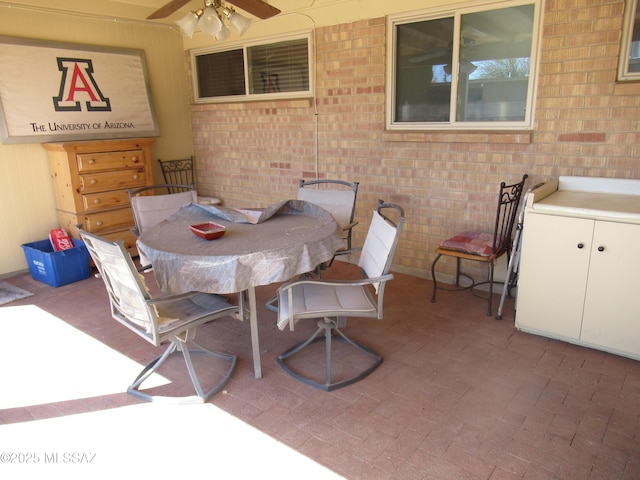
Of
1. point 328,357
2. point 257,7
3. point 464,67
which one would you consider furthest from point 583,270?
point 257,7

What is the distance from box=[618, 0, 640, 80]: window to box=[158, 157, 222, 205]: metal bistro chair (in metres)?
3.95

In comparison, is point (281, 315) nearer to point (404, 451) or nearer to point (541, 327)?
point (404, 451)

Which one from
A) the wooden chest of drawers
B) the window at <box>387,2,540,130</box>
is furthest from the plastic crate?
the window at <box>387,2,540,130</box>

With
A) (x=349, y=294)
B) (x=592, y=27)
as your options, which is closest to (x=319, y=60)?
(x=592, y=27)

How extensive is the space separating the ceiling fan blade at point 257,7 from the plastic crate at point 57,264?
2741 mm

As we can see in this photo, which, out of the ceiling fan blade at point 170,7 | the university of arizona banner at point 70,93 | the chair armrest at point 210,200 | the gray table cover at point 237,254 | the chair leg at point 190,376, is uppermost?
the ceiling fan blade at point 170,7

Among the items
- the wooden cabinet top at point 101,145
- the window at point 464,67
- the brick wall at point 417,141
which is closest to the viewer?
the brick wall at point 417,141

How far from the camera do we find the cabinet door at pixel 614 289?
2613 mm

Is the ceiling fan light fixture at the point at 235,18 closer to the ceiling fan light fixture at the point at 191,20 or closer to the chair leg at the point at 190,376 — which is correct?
the ceiling fan light fixture at the point at 191,20

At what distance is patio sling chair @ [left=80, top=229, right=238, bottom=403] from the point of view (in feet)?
6.96

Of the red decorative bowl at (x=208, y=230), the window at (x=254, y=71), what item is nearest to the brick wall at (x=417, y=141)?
the window at (x=254, y=71)

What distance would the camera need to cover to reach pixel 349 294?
2639 millimetres

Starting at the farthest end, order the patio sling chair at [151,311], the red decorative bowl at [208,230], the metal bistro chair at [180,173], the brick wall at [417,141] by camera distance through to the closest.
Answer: the metal bistro chair at [180,173]
the brick wall at [417,141]
the red decorative bowl at [208,230]
the patio sling chair at [151,311]

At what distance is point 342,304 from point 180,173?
3768 mm
